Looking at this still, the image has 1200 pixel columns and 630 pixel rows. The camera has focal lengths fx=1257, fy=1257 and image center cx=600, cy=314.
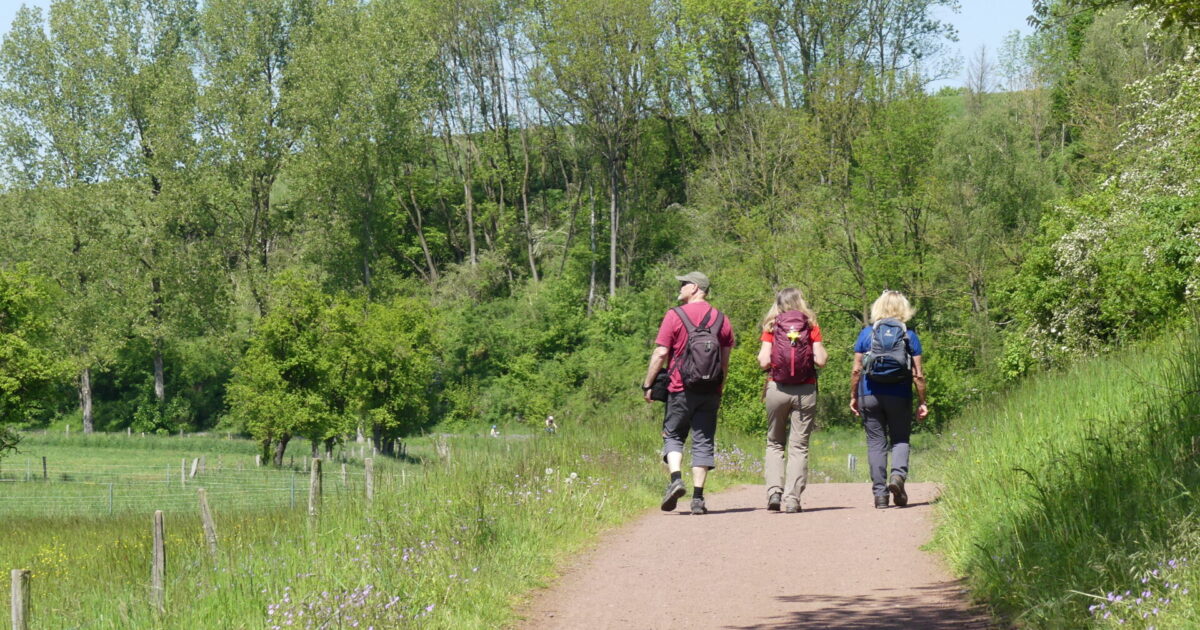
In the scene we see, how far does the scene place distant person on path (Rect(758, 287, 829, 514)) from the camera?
10383 mm

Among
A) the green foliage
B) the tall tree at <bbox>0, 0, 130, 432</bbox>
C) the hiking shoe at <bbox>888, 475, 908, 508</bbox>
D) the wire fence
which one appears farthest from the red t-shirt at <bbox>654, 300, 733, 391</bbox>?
the tall tree at <bbox>0, 0, 130, 432</bbox>

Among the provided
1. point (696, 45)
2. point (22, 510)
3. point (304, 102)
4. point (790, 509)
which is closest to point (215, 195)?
point (304, 102)

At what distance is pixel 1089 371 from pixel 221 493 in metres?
32.3

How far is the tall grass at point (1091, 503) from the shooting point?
4992 millimetres

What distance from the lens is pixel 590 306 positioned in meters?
64.8

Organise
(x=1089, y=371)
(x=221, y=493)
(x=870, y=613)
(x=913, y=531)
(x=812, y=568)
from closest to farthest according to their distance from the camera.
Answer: (x=870, y=613) → (x=812, y=568) → (x=913, y=531) → (x=1089, y=371) → (x=221, y=493)

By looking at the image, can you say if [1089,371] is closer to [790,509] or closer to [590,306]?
[790,509]

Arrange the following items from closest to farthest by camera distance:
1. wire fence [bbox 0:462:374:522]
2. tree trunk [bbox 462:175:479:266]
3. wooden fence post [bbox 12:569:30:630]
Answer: wooden fence post [bbox 12:569:30:630] → wire fence [bbox 0:462:374:522] → tree trunk [bbox 462:175:479:266]

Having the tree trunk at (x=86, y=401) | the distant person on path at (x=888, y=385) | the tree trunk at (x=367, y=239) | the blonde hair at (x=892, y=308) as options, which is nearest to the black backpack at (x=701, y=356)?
the distant person on path at (x=888, y=385)

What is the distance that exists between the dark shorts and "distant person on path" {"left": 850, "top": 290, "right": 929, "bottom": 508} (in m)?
1.30

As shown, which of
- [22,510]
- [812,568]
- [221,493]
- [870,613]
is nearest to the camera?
[870,613]

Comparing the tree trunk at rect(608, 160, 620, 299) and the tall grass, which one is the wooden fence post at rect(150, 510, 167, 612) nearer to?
the tall grass

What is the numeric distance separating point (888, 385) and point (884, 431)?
40 cm

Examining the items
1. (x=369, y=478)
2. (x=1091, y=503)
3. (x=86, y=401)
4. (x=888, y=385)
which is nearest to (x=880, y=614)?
(x=1091, y=503)
